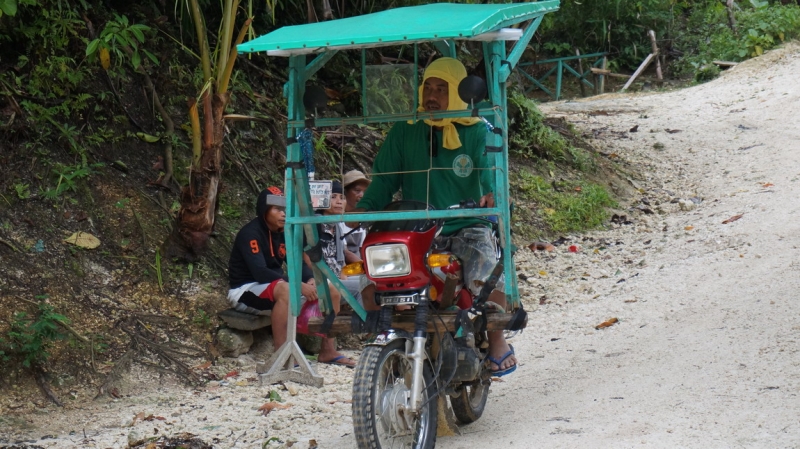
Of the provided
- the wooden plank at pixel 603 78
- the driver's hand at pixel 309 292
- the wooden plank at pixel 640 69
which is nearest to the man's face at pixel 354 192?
the driver's hand at pixel 309 292

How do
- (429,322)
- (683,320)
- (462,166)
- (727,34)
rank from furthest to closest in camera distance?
(727,34), (683,320), (462,166), (429,322)

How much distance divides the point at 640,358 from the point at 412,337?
79.5 inches

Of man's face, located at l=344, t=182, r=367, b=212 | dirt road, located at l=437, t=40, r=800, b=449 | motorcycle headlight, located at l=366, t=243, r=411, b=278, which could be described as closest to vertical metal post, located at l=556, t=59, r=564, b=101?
dirt road, located at l=437, t=40, r=800, b=449

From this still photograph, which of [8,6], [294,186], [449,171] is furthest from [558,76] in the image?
[294,186]

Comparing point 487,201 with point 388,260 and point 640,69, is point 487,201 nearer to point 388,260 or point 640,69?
point 388,260

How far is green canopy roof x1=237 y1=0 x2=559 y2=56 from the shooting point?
3.55 m

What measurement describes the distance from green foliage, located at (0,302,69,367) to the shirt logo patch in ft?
8.31

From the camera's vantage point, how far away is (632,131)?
12828 mm

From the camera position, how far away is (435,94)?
429cm

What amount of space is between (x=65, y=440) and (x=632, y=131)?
9885 millimetres

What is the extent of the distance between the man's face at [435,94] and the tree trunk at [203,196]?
2.49 meters

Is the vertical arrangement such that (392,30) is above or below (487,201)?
above

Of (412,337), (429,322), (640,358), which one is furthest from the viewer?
(640,358)

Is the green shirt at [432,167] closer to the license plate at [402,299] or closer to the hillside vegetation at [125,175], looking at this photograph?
the hillside vegetation at [125,175]
